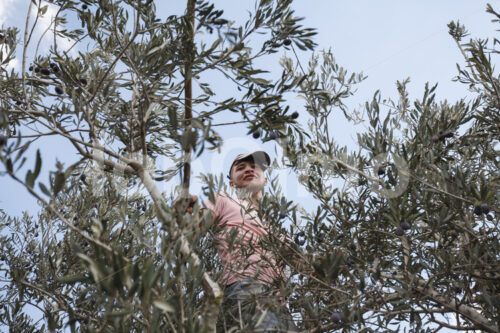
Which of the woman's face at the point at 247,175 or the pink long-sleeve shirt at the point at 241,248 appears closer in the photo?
the pink long-sleeve shirt at the point at 241,248

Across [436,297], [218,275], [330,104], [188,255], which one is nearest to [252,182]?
[330,104]

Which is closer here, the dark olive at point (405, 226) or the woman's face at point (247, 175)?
the dark olive at point (405, 226)

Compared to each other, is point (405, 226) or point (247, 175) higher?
point (247, 175)

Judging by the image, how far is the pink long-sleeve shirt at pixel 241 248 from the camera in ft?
8.39

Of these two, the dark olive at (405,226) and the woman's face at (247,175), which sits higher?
the woman's face at (247,175)

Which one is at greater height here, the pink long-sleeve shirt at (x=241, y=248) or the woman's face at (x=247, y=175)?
the woman's face at (x=247, y=175)

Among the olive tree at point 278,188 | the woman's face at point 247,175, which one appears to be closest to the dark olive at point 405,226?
the olive tree at point 278,188

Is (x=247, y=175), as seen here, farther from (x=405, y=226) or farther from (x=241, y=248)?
(x=405, y=226)

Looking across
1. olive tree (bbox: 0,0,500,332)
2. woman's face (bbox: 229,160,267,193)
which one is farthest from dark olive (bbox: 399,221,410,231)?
woman's face (bbox: 229,160,267,193)

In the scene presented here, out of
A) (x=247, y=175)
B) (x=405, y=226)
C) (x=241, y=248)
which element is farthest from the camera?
(x=247, y=175)

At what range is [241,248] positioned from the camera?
2748 mm

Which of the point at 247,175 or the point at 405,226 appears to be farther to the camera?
the point at 247,175

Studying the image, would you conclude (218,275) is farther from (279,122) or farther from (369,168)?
(369,168)

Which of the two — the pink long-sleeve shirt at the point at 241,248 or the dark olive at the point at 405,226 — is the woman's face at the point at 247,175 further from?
the dark olive at the point at 405,226
